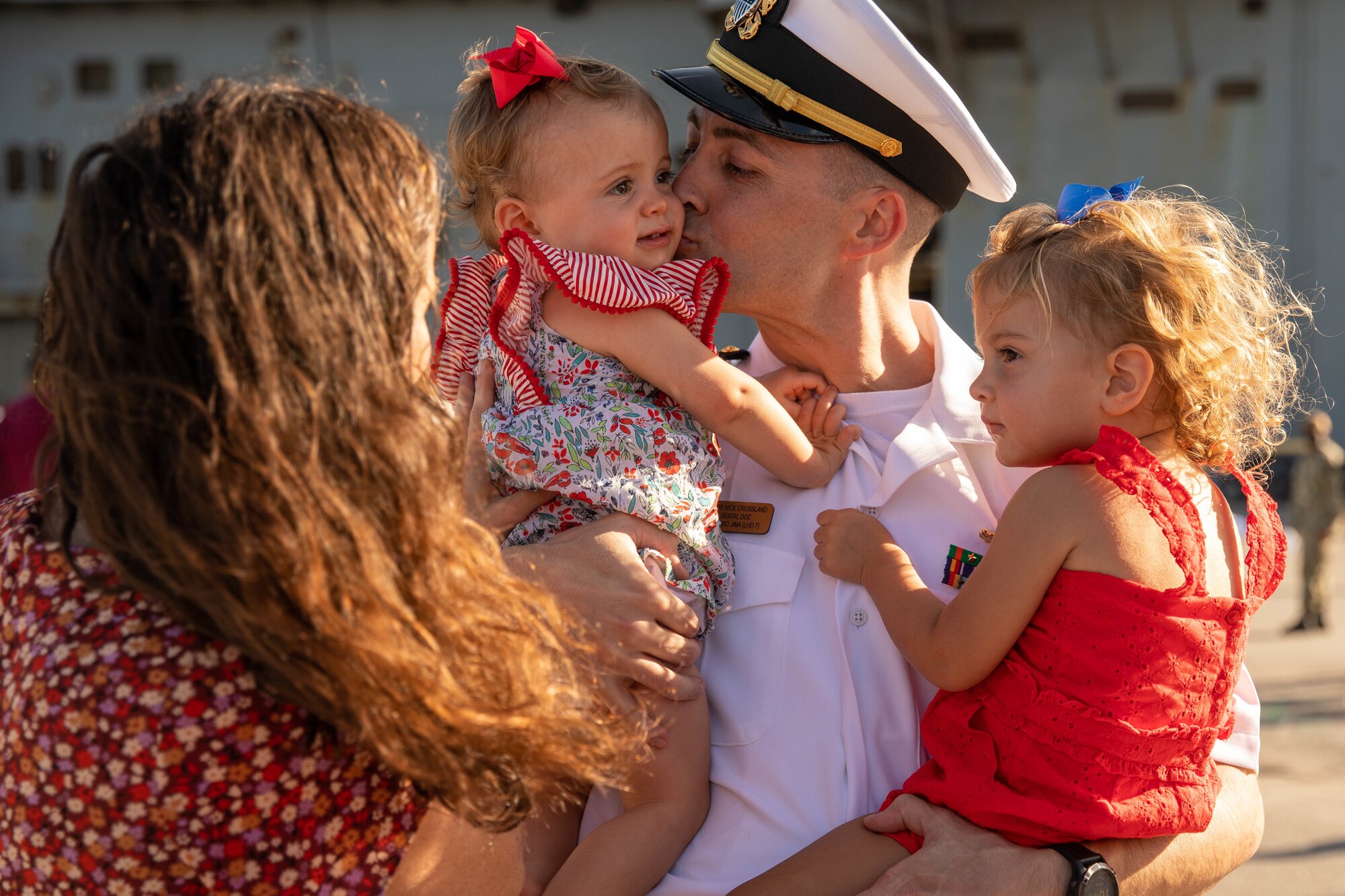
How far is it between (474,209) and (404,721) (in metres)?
1.44

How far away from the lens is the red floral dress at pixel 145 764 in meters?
1.44

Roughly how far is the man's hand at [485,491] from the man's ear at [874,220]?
855mm

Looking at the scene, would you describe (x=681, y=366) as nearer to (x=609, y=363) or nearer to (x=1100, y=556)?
(x=609, y=363)

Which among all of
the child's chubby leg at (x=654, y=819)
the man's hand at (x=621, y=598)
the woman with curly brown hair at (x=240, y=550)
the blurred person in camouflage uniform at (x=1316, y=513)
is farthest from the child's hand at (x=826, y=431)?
the blurred person in camouflage uniform at (x=1316, y=513)

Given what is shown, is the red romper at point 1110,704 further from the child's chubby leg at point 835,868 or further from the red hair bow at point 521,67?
the red hair bow at point 521,67

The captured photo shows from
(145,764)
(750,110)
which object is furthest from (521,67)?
(145,764)

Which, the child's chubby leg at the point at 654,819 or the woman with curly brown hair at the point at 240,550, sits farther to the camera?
the child's chubby leg at the point at 654,819

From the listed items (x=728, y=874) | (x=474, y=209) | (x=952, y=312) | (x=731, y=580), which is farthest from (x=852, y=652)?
(x=952, y=312)

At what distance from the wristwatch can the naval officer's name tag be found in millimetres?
823

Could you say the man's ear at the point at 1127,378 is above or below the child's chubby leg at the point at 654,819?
above

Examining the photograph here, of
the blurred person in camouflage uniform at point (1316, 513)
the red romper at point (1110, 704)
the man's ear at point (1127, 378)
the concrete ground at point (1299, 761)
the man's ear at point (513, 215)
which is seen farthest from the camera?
the blurred person in camouflage uniform at point (1316, 513)

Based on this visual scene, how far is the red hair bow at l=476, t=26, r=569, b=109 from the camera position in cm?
240

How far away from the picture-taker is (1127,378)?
2.17 metres

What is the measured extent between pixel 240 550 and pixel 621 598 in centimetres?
97
